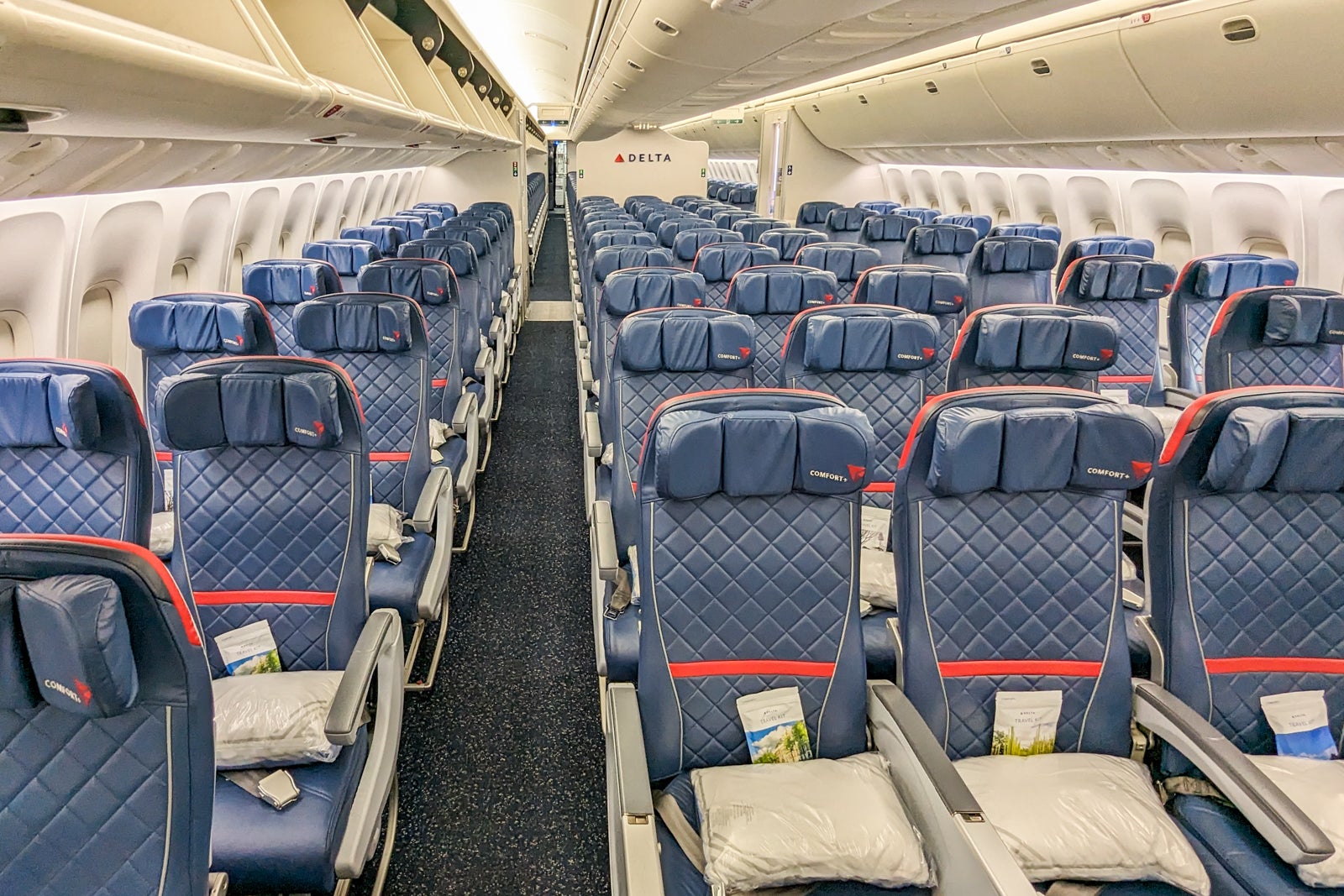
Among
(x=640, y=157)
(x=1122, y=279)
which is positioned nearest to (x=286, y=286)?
(x=1122, y=279)

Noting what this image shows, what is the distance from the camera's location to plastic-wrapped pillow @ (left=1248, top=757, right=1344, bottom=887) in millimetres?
1850

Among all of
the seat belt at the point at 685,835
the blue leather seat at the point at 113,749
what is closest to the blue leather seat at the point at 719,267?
the seat belt at the point at 685,835

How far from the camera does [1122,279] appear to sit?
5070mm

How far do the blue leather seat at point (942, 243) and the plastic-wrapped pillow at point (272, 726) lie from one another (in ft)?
24.3

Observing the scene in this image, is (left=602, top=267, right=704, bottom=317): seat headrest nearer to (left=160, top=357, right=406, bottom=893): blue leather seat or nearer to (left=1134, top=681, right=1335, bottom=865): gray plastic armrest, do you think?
(left=160, top=357, right=406, bottom=893): blue leather seat

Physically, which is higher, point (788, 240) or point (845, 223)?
point (845, 223)

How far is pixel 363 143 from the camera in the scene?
4383mm

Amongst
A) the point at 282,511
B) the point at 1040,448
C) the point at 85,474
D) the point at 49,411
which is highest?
the point at 49,411

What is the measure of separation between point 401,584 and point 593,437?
1.40 metres

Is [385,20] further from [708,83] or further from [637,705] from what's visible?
[637,705]

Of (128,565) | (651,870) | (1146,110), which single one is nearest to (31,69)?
(128,565)

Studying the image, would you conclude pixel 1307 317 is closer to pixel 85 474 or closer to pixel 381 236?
pixel 85 474

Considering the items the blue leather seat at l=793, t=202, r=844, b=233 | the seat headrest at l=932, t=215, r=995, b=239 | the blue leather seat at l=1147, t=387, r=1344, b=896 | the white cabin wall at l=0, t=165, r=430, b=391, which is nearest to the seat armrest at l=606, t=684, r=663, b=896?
the blue leather seat at l=1147, t=387, r=1344, b=896

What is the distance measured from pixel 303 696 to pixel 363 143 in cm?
328
